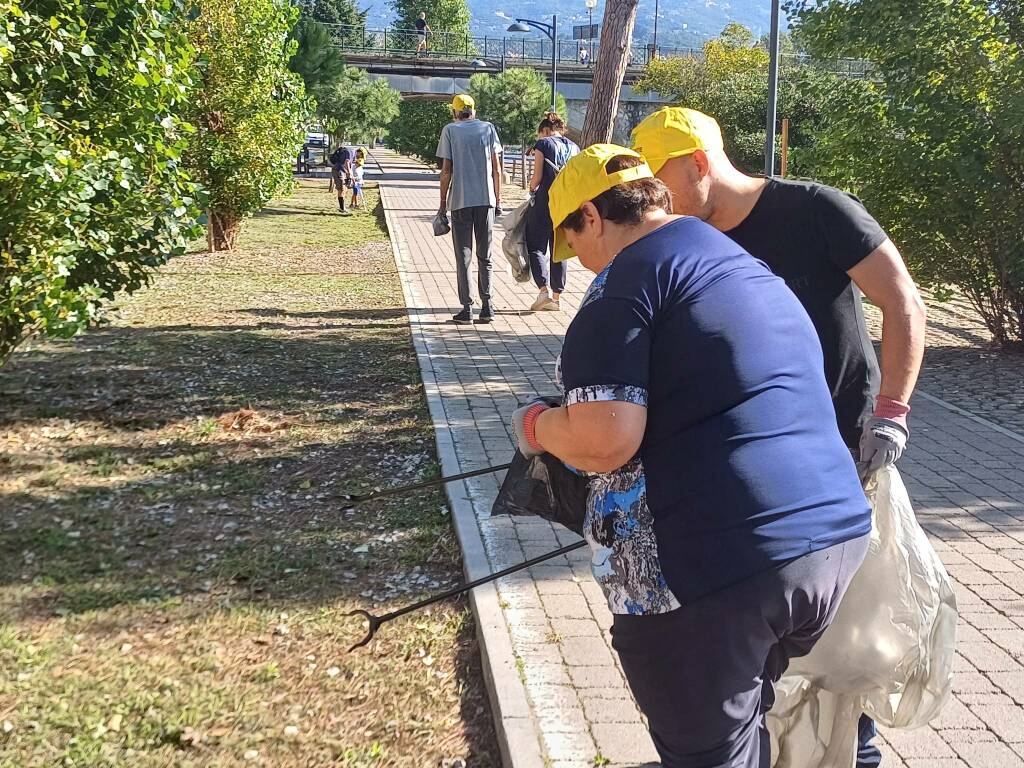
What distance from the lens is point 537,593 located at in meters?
4.34

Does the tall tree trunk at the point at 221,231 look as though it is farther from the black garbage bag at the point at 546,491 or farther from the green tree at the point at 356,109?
the green tree at the point at 356,109

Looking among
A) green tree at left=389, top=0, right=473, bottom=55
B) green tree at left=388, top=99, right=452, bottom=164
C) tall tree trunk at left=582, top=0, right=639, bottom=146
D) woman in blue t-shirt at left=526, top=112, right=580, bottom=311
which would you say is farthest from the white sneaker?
green tree at left=389, top=0, right=473, bottom=55

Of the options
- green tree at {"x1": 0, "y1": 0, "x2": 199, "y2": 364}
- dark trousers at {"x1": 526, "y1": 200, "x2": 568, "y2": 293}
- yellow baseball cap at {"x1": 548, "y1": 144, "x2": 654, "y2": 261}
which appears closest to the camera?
yellow baseball cap at {"x1": 548, "y1": 144, "x2": 654, "y2": 261}

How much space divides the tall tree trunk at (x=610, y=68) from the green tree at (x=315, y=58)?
22.2m

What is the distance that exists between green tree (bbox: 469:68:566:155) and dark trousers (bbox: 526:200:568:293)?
102ft

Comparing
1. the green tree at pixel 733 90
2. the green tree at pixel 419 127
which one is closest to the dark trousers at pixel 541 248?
the green tree at pixel 733 90

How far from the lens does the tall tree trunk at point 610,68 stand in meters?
→ 11.9

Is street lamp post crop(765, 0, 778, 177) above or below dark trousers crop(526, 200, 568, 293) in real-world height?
above

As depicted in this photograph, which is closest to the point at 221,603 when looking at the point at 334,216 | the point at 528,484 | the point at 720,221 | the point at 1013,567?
the point at 528,484

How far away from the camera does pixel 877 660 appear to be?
8.87 ft

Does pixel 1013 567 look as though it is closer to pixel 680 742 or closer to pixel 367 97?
pixel 680 742

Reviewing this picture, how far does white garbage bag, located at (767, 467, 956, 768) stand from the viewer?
2.71 meters

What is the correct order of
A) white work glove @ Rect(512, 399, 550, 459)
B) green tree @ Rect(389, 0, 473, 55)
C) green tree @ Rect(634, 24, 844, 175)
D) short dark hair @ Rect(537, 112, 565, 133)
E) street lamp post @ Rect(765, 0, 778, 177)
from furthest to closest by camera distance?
green tree @ Rect(389, 0, 473, 55), green tree @ Rect(634, 24, 844, 175), street lamp post @ Rect(765, 0, 778, 177), short dark hair @ Rect(537, 112, 565, 133), white work glove @ Rect(512, 399, 550, 459)

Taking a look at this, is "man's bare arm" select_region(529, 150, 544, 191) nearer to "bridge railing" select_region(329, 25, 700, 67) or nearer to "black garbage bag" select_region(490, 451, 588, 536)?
"black garbage bag" select_region(490, 451, 588, 536)
